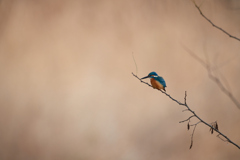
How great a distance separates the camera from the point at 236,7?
1.47 m

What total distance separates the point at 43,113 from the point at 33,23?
546 millimetres

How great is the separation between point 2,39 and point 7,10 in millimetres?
178

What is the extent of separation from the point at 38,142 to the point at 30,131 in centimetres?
8

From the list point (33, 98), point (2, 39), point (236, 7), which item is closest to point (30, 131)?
point (33, 98)

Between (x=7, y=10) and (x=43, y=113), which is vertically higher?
(x=7, y=10)

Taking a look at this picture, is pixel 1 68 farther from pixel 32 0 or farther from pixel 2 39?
pixel 32 0

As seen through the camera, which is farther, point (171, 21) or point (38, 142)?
point (171, 21)

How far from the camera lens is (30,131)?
1408 millimetres

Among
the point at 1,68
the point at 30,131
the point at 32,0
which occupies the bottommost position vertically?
the point at 30,131

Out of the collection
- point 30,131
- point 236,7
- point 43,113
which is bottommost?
point 30,131

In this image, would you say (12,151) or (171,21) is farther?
(171,21)

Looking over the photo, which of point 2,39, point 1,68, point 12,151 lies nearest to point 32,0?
point 2,39

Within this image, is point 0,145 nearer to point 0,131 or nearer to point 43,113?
point 0,131

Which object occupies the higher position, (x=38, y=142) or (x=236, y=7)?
(x=236, y=7)
